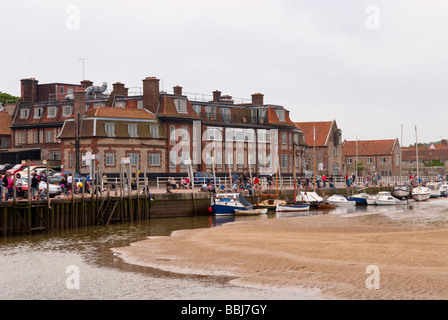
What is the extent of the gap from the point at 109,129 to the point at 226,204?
73.9 feet

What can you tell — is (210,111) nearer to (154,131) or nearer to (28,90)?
(154,131)

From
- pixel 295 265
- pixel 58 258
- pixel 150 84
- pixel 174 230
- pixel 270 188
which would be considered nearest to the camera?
pixel 295 265

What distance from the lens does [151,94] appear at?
254 ft

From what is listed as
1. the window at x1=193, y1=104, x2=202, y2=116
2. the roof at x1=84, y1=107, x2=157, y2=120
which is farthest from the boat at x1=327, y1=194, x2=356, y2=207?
the roof at x1=84, y1=107, x2=157, y2=120

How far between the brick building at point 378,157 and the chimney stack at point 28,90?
63.1m

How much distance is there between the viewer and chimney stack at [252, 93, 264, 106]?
88500mm

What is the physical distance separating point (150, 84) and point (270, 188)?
19680 millimetres

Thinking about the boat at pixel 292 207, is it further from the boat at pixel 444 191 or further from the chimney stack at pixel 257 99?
the boat at pixel 444 191

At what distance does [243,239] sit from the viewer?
112 feet

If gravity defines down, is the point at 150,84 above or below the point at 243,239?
above

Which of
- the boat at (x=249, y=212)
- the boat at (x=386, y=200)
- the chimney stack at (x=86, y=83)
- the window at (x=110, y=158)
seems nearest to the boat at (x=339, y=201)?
the boat at (x=386, y=200)

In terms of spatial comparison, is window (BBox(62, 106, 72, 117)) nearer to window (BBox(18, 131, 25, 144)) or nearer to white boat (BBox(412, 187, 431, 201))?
window (BBox(18, 131, 25, 144))
